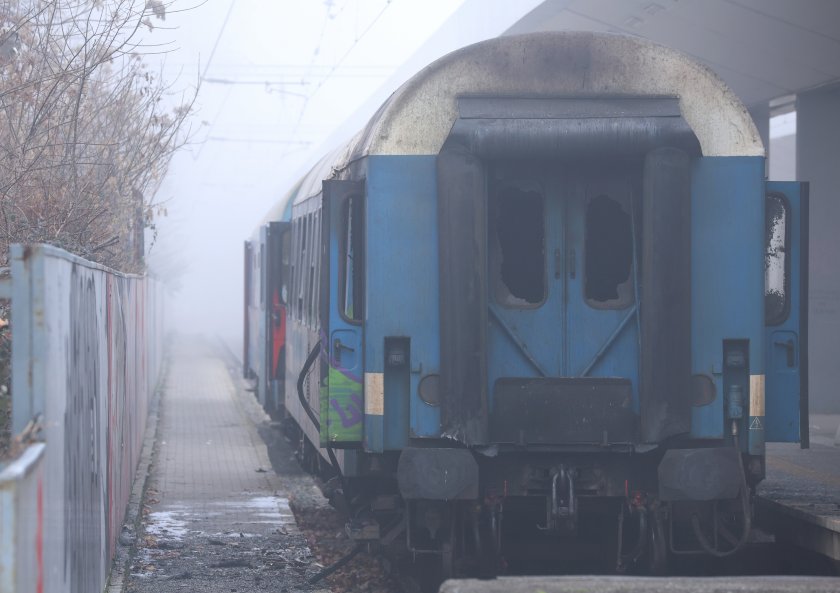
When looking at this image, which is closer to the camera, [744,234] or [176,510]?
[744,234]

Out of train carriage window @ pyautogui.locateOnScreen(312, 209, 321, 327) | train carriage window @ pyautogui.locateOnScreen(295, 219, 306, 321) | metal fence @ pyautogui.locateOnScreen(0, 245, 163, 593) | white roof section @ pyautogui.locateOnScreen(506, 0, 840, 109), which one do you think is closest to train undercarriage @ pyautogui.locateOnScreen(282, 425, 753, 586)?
metal fence @ pyautogui.locateOnScreen(0, 245, 163, 593)

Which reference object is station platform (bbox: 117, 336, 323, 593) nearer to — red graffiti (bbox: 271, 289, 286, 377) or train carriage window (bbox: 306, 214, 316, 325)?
red graffiti (bbox: 271, 289, 286, 377)

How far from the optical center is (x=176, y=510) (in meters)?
11.5

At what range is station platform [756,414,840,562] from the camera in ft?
25.3

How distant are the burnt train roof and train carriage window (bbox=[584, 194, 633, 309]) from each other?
25.9 inches

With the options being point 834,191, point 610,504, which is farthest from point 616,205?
point 834,191

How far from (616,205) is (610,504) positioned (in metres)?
1.81

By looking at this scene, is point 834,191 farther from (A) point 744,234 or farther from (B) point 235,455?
(A) point 744,234

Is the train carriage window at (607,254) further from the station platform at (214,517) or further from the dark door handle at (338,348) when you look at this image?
the station platform at (214,517)

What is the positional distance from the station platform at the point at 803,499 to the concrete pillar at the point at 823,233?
4677 millimetres

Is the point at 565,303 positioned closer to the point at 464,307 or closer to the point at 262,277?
the point at 464,307

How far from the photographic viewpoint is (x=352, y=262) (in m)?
7.62

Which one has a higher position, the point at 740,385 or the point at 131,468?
the point at 740,385

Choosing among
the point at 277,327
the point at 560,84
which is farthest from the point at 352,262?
the point at 277,327
